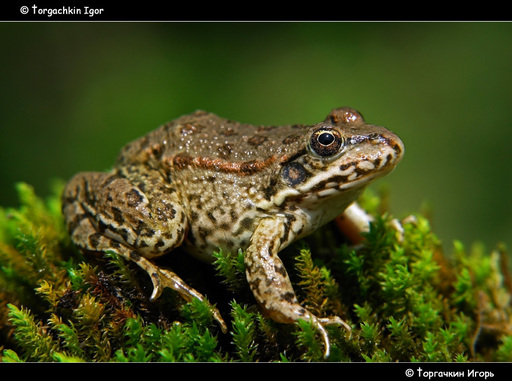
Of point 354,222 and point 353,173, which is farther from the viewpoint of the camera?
point 354,222

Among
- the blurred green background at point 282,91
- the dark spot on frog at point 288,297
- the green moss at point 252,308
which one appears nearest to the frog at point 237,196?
the dark spot on frog at point 288,297

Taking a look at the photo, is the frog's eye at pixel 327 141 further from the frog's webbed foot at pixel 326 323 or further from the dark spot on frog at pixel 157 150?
the dark spot on frog at pixel 157 150

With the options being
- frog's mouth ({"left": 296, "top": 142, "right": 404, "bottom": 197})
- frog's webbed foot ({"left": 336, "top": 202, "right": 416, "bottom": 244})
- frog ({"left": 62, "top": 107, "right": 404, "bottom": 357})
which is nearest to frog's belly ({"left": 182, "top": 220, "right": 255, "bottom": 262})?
frog ({"left": 62, "top": 107, "right": 404, "bottom": 357})

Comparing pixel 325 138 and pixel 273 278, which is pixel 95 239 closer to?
pixel 273 278

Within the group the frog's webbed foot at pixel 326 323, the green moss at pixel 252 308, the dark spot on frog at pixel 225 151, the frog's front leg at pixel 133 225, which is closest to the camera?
the frog's webbed foot at pixel 326 323

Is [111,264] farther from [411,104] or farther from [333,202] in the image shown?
[411,104]

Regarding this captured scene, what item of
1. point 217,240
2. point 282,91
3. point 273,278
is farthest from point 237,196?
point 282,91

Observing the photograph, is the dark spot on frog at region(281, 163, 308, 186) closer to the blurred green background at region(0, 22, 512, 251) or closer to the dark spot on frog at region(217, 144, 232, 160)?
the dark spot on frog at region(217, 144, 232, 160)
